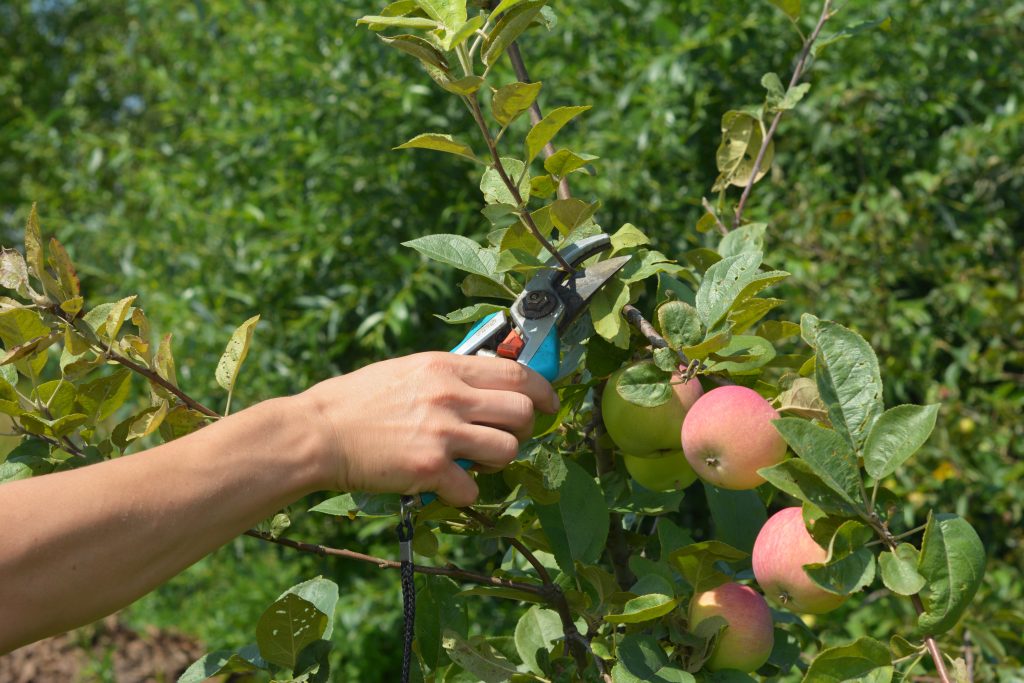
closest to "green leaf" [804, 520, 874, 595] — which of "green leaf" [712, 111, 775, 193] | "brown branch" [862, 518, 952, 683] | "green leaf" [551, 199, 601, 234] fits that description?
"brown branch" [862, 518, 952, 683]

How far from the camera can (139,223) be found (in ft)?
10.7

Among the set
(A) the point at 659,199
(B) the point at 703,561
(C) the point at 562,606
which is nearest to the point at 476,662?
(C) the point at 562,606

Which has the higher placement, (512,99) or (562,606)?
(512,99)

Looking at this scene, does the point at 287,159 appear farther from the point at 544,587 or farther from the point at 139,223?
the point at 544,587

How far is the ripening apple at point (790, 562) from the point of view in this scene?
85 centimetres

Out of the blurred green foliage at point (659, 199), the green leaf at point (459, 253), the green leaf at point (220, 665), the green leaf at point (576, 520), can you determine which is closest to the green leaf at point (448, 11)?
the green leaf at point (459, 253)

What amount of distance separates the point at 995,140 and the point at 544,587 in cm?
206

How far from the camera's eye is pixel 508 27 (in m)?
0.85

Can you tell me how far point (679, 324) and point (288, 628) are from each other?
49 centimetres

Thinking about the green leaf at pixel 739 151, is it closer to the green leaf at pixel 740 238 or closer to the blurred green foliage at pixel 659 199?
the green leaf at pixel 740 238

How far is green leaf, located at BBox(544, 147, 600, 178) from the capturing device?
2.93ft

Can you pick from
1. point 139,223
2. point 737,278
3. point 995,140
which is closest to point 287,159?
point 139,223

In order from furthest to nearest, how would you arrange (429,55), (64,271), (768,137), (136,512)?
(768,137)
(64,271)
(429,55)
(136,512)

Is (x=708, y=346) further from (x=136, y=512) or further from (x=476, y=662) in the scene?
(x=136, y=512)
